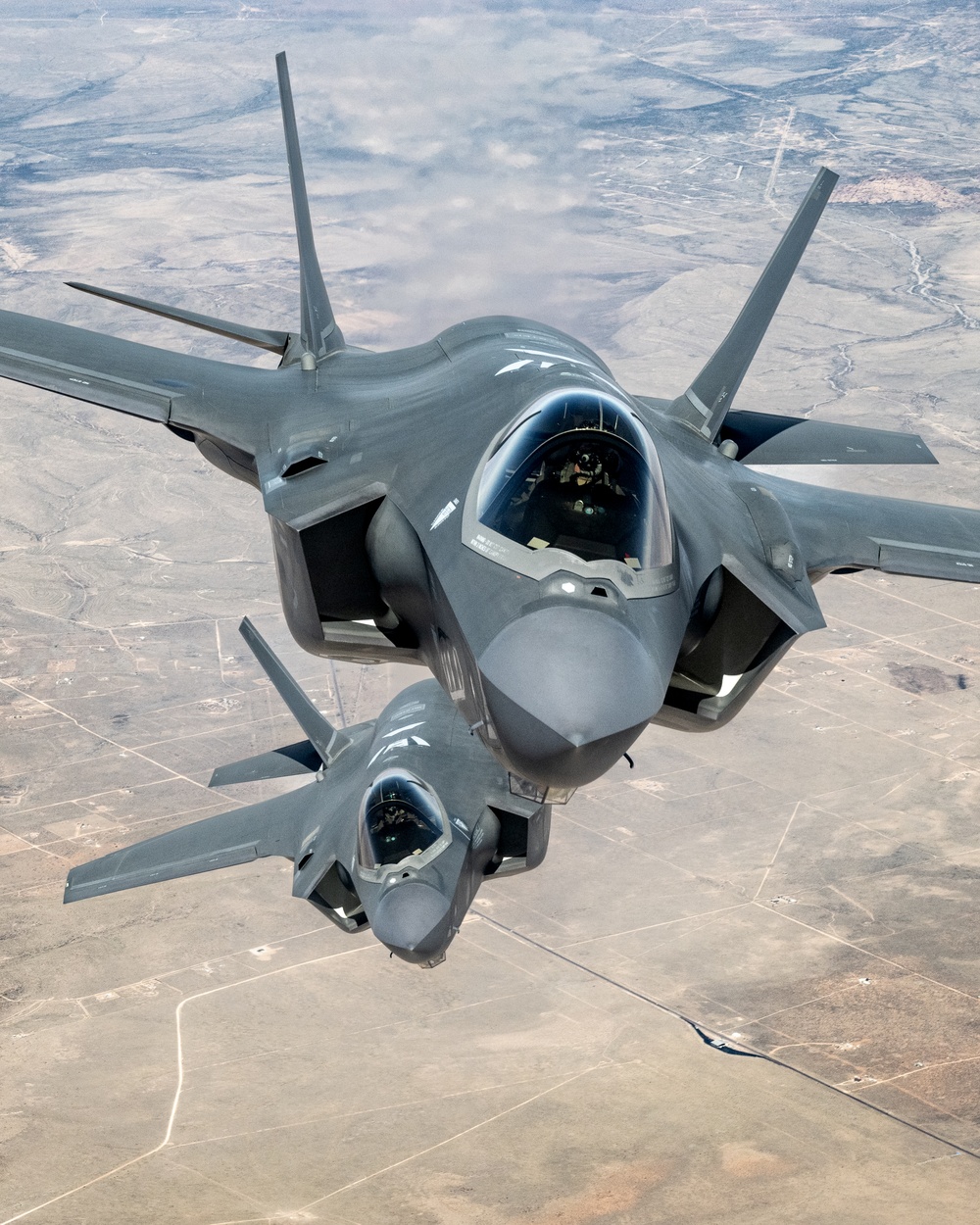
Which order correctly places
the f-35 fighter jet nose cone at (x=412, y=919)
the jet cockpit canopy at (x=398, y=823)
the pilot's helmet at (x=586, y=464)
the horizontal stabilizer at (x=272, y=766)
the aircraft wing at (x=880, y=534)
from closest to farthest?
the pilot's helmet at (x=586, y=464), the aircraft wing at (x=880, y=534), the f-35 fighter jet nose cone at (x=412, y=919), the jet cockpit canopy at (x=398, y=823), the horizontal stabilizer at (x=272, y=766)

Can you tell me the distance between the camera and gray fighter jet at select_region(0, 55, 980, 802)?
12086mm

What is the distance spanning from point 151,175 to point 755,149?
75186 mm

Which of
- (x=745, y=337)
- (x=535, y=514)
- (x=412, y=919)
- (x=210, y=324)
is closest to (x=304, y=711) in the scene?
(x=412, y=919)

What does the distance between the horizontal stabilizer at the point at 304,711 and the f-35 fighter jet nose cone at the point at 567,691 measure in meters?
17.7

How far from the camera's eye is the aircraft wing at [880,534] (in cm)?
1809

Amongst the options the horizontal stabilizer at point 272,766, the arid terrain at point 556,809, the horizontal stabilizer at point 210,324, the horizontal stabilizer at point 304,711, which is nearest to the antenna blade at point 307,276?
the horizontal stabilizer at point 210,324

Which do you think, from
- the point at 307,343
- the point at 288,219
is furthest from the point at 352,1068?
the point at 288,219

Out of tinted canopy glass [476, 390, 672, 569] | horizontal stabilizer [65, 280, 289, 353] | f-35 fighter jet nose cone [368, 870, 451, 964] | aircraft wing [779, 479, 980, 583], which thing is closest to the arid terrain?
f-35 fighter jet nose cone [368, 870, 451, 964]

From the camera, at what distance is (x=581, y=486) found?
1317 cm

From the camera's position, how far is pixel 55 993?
57250 millimetres

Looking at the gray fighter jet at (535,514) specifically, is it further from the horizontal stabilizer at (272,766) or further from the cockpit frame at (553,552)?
the horizontal stabilizer at (272,766)

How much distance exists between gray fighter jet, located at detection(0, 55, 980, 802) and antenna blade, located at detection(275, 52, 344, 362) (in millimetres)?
96

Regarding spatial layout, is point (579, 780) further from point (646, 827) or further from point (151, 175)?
point (151, 175)

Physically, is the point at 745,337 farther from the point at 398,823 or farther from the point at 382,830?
the point at 382,830
